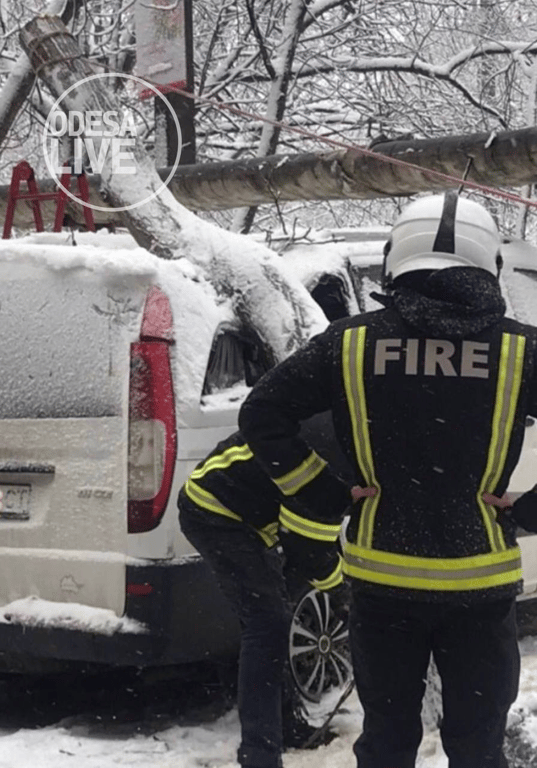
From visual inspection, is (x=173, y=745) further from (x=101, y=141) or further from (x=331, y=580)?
(x=101, y=141)

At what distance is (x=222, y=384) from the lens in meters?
4.57

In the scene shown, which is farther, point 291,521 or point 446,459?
point 291,521

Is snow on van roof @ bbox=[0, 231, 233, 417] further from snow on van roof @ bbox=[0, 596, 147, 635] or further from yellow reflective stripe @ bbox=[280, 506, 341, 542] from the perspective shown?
yellow reflective stripe @ bbox=[280, 506, 341, 542]

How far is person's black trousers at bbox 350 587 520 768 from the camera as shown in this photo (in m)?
2.97

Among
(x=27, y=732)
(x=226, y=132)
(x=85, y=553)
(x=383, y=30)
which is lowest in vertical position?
(x=27, y=732)

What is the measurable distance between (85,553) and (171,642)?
429 millimetres

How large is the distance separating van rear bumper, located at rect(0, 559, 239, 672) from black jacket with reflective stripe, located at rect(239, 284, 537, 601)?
4.30 ft

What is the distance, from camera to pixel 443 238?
3.01 metres

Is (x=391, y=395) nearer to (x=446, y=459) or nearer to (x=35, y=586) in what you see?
(x=446, y=459)

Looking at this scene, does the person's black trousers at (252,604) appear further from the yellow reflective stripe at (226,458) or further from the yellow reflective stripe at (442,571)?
the yellow reflective stripe at (442,571)

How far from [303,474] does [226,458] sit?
2.31 feet

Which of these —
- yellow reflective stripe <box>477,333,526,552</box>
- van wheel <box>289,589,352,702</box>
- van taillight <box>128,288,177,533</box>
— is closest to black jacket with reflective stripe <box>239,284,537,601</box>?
yellow reflective stripe <box>477,333,526,552</box>

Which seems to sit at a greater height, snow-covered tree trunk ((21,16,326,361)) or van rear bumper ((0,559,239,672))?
snow-covered tree trunk ((21,16,326,361))

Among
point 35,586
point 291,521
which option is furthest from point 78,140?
point 291,521
